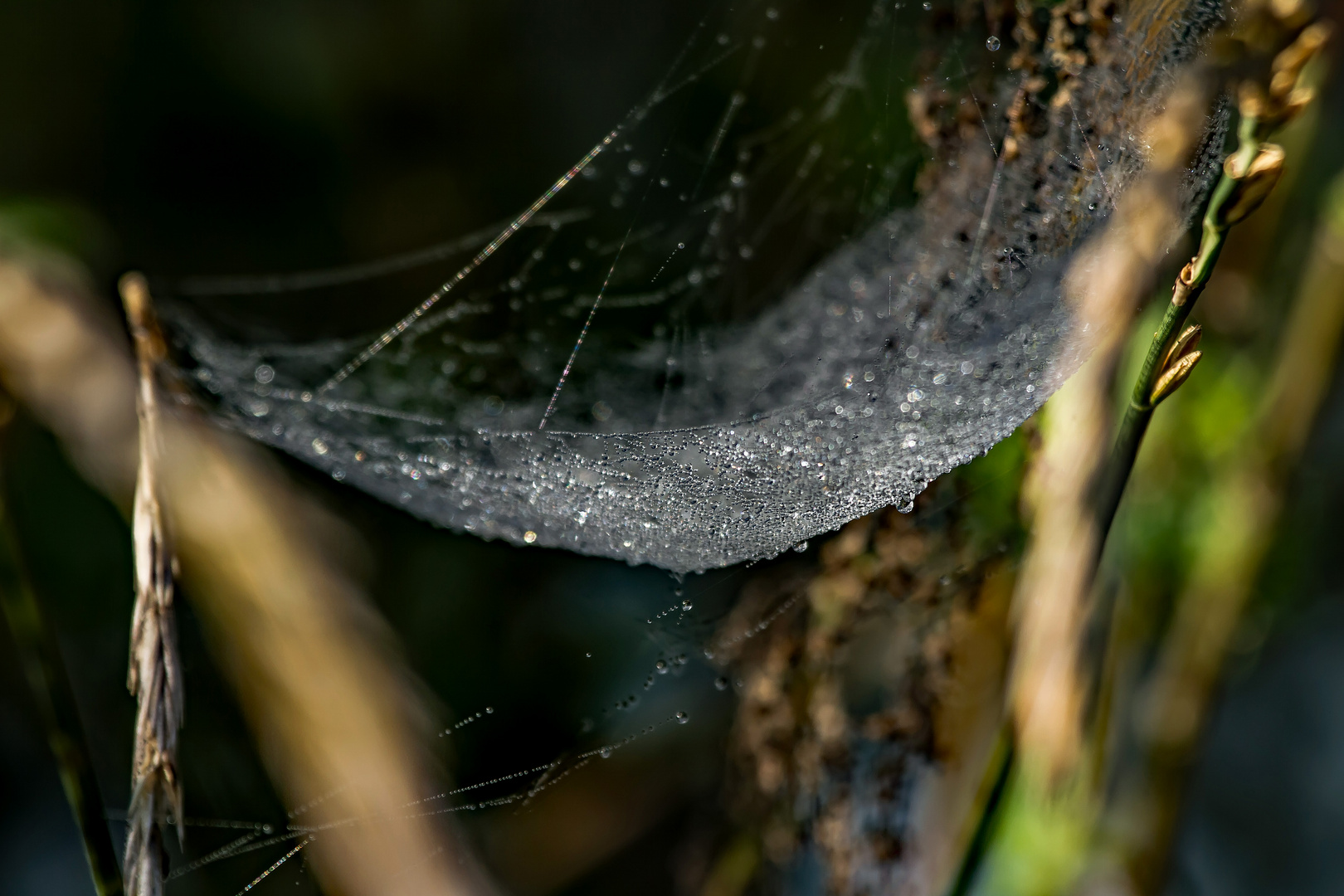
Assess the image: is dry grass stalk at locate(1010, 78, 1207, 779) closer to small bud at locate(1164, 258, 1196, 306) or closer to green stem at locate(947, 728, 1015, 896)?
green stem at locate(947, 728, 1015, 896)

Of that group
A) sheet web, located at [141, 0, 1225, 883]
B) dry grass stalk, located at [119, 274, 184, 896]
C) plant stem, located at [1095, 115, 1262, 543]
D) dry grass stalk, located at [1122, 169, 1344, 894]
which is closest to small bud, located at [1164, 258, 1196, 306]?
plant stem, located at [1095, 115, 1262, 543]

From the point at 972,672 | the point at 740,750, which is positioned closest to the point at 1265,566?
the point at 972,672

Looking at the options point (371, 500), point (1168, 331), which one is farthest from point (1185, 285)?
point (371, 500)

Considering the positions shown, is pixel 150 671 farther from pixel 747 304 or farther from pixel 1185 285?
pixel 747 304

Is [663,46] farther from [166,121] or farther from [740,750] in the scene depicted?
[740,750]

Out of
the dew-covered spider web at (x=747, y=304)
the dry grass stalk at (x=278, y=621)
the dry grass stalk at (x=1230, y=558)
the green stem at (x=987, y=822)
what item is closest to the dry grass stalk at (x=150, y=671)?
the dry grass stalk at (x=278, y=621)
